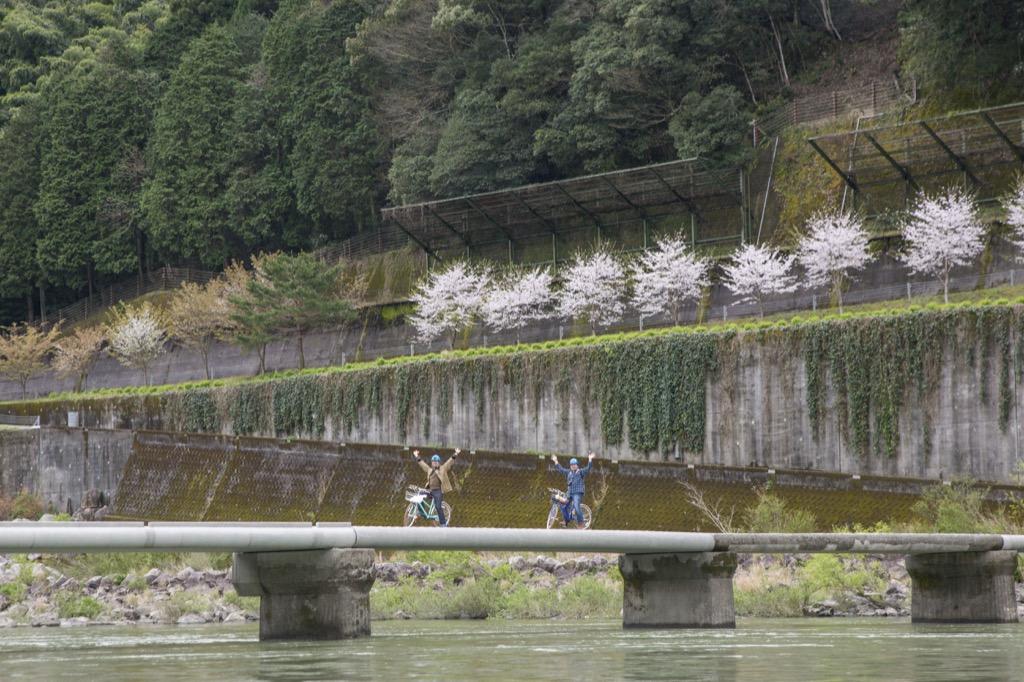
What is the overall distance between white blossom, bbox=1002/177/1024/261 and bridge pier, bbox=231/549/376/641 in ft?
101

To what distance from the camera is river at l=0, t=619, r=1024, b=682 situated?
11258 mm

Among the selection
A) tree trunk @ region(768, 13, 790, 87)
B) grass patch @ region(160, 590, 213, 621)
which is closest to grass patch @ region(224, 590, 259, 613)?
grass patch @ region(160, 590, 213, 621)

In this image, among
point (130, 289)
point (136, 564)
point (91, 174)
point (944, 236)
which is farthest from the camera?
point (130, 289)

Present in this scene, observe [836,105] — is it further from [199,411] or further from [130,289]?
[130,289]

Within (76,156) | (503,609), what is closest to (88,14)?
(76,156)

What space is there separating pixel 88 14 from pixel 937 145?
61.7m

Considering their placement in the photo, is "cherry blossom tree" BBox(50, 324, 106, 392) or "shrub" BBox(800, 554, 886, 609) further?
"cherry blossom tree" BBox(50, 324, 106, 392)

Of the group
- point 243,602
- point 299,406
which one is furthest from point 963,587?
point 299,406

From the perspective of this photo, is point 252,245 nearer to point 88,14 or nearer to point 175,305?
point 175,305

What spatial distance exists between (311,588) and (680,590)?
161 inches

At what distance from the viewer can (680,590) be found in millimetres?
16656

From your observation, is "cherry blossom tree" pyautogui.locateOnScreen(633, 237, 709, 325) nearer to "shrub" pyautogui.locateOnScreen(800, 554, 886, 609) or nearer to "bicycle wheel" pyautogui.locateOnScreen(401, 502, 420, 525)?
"bicycle wheel" pyautogui.locateOnScreen(401, 502, 420, 525)

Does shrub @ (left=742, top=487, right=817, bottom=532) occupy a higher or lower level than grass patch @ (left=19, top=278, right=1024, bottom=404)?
lower

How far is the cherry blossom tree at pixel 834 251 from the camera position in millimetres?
45375
